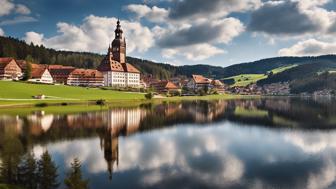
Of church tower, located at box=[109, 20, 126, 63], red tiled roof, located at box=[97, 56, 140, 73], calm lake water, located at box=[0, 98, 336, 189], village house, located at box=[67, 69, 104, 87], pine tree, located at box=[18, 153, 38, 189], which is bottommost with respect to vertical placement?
calm lake water, located at box=[0, 98, 336, 189]

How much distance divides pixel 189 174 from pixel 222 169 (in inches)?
119

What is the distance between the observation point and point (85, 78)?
152500 millimetres

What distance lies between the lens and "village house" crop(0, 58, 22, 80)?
Answer: 424 feet

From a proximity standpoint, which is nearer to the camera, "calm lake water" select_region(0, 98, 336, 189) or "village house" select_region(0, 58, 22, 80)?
"calm lake water" select_region(0, 98, 336, 189)

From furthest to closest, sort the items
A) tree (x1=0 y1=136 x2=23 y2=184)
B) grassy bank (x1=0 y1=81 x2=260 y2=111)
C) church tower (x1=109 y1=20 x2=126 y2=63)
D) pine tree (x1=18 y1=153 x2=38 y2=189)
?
church tower (x1=109 y1=20 x2=126 y2=63), grassy bank (x1=0 y1=81 x2=260 y2=111), tree (x1=0 y1=136 x2=23 y2=184), pine tree (x1=18 y1=153 x2=38 y2=189)

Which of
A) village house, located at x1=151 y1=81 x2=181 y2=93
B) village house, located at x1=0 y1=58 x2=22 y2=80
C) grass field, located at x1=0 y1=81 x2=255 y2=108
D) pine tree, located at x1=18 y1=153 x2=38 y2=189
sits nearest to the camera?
pine tree, located at x1=18 y1=153 x2=38 y2=189

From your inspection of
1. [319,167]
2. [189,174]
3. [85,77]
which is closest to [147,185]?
[189,174]

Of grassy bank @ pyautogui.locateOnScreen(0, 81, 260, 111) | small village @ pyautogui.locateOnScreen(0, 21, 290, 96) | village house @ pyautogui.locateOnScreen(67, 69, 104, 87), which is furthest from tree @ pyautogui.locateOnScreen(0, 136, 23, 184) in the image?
village house @ pyautogui.locateOnScreen(67, 69, 104, 87)

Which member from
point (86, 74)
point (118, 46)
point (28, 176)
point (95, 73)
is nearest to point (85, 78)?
point (86, 74)

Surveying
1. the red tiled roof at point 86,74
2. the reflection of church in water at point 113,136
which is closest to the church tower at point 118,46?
the red tiled roof at point 86,74

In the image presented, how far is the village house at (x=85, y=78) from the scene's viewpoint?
153m

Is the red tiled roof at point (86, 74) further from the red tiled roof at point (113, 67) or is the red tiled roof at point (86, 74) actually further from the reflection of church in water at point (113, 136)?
the reflection of church in water at point (113, 136)

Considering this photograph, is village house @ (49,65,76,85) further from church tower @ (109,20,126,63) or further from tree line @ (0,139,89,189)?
tree line @ (0,139,89,189)

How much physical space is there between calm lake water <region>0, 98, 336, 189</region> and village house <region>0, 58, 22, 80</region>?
92137 millimetres
